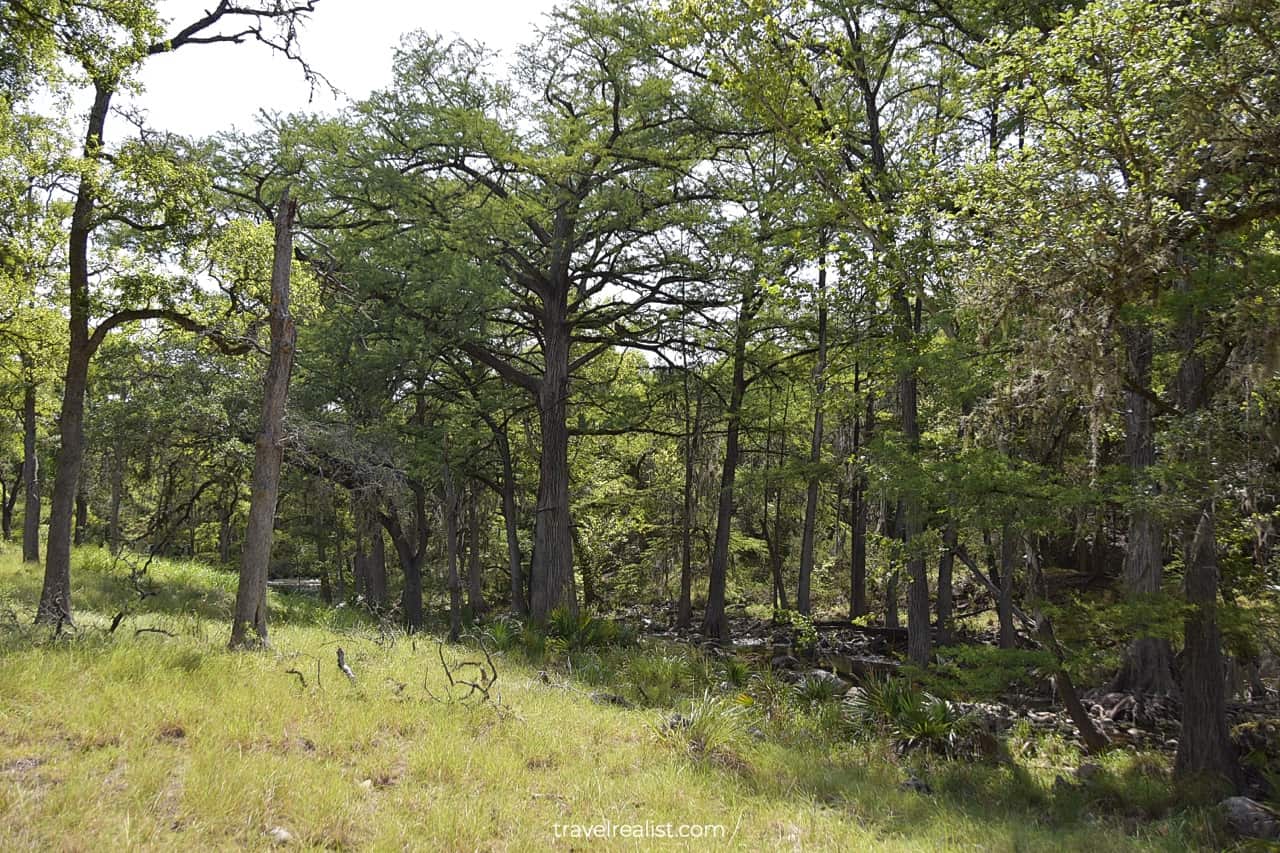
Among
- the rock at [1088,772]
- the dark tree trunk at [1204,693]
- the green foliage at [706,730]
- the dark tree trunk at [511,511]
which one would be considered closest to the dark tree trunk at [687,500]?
the dark tree trunk at [511,511]

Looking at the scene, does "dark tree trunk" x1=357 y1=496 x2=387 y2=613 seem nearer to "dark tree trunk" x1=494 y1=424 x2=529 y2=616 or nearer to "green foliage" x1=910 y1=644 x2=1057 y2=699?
"dark tree trunk" x1=494 y1=424 x2=529 y2=616

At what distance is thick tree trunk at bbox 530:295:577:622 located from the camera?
16.5 metres

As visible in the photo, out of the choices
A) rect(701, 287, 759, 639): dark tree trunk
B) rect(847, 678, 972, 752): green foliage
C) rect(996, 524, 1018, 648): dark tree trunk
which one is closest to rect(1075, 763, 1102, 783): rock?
rect(847, 678, 972, 752): green foliage

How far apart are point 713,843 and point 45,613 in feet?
27.0

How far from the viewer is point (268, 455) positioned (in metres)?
9.09

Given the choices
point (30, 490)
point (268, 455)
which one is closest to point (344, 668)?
point (268, 455)

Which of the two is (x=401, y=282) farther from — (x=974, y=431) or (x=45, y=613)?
(x=974, y=431)

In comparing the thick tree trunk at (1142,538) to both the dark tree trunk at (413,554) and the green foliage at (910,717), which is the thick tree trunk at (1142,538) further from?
the dark tree trunk at (413,554)

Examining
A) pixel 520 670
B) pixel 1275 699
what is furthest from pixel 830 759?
pixel 1275 699

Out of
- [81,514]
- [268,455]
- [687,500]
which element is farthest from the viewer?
[81,514]

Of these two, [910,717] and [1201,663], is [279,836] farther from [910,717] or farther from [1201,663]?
[1201,663]

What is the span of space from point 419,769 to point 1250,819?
293 inches

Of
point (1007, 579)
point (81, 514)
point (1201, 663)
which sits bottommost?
point (1201, 663)

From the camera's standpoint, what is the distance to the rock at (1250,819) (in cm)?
645
